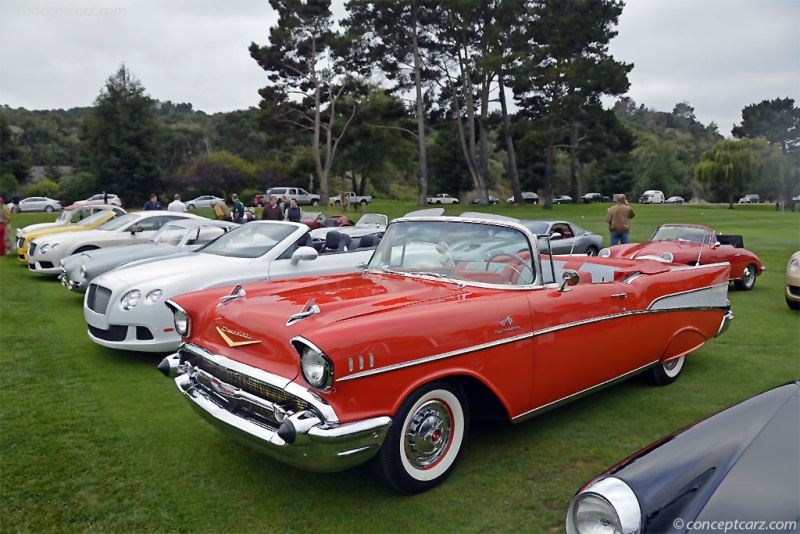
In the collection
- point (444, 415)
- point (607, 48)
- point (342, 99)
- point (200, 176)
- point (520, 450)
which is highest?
point (607, 48)

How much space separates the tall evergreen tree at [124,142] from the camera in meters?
44.8

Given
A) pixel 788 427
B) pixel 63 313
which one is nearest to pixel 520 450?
pixel 788 427

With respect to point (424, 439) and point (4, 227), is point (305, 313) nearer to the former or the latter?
point (424, 439)

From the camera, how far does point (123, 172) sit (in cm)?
4519

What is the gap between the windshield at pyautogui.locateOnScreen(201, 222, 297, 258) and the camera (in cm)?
698

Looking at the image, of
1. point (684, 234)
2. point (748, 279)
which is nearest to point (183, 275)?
point (684, 234)

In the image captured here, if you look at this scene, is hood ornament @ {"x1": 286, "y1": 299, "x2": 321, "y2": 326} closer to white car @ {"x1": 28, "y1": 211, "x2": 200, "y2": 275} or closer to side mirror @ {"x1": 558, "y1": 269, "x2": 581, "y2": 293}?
side mirror @ {"x1": 558, "y1": 269, "x2": 581, "y2": 293}

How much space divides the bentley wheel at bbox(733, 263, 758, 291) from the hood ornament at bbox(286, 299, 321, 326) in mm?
10438

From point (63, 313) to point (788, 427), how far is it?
887 centimetres

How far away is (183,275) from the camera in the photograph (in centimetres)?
620

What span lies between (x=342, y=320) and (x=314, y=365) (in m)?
0.33

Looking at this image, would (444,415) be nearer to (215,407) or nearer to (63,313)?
(215,407)

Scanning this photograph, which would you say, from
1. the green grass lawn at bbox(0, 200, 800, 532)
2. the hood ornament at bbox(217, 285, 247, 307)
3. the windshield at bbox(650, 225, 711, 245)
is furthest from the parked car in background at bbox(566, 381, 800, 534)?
the windshield at bbox(650, 225, 711, 245)

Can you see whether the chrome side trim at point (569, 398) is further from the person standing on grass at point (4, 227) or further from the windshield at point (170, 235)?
the person standing on grass at point (4, 227)
